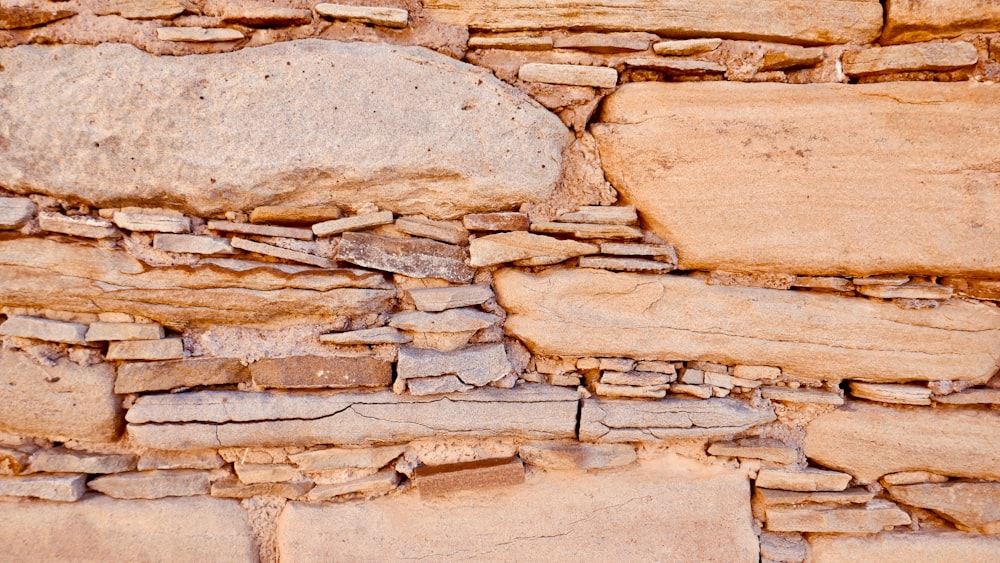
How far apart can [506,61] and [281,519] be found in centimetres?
162

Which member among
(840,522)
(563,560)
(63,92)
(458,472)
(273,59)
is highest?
(273,59)

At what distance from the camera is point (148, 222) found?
5.37 feet

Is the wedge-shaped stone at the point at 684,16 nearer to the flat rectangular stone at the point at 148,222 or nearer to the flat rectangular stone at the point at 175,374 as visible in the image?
the flat rectangular stone at the point at 148,222

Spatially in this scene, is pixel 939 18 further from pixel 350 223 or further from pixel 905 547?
pixel 350 223

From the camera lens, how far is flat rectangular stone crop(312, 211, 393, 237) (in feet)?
5.54

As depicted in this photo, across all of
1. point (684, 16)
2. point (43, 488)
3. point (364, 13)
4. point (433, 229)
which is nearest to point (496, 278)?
point (433, 229)

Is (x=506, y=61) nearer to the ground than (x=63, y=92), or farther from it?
farther from it

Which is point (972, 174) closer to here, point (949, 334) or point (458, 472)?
point (949, 334)

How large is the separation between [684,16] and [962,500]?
1.79 m

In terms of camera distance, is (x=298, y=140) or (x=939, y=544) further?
(x=939, y=544)

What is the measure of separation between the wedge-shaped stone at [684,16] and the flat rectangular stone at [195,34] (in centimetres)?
59

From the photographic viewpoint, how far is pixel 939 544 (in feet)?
5.94

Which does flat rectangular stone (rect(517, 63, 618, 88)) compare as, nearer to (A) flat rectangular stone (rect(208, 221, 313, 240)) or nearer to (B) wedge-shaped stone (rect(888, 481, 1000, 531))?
(A) flat rectangular stone (rect(208, 221, 313, 240))

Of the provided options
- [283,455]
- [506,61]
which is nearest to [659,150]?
[506,61]
